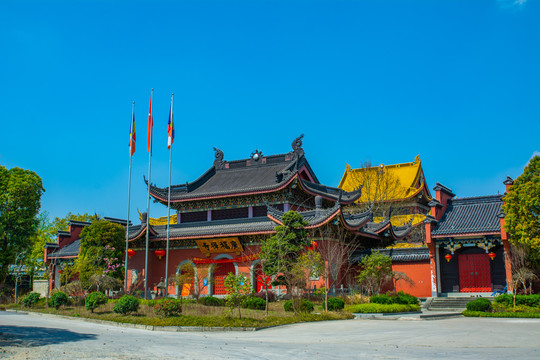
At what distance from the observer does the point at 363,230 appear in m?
29.2

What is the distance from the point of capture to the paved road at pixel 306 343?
10.2m

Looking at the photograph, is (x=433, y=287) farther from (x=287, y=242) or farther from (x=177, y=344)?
(x=177, y=344)

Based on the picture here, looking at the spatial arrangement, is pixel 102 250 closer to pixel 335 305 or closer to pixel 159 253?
pixel 159 253

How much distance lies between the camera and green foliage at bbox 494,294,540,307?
20.8m

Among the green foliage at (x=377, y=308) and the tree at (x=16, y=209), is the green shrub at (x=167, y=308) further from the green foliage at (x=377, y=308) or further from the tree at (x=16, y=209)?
the green foliage at (x=377, y=308)

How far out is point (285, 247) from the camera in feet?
70.9

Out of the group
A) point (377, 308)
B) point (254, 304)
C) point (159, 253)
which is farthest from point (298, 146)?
point (377, 308)

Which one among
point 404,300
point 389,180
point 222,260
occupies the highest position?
point 389,180

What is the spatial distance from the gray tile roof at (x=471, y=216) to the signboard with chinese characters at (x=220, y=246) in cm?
1055

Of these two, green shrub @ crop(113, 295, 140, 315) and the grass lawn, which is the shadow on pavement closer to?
the grass lawn

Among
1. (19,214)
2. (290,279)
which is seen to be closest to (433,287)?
(290,279)

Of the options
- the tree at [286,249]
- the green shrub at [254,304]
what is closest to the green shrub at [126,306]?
the green shrub at [254,304]

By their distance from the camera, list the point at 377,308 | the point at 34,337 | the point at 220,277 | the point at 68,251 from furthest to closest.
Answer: the point at 68,251, the point at 220,277, the point at 377,308, the point at 34,337

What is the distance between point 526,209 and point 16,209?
2083 centimetres
